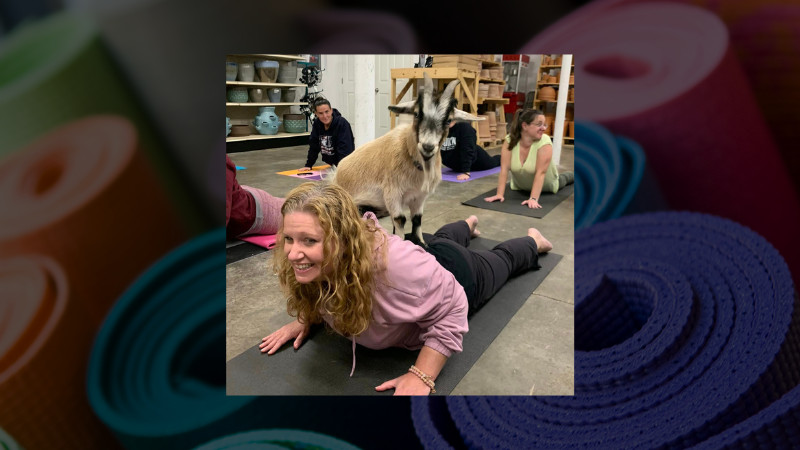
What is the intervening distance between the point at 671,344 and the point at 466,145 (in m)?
1.03

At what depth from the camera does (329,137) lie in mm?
1366

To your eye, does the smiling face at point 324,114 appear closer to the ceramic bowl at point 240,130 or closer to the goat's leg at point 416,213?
the ceramic bowl at point 240,130

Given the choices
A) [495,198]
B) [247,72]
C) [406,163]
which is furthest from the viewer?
[495,198]

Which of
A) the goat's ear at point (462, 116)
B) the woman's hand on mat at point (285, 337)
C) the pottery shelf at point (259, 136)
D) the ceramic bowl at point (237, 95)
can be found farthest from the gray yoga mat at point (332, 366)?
the ceramic bowl at point (237, 95)

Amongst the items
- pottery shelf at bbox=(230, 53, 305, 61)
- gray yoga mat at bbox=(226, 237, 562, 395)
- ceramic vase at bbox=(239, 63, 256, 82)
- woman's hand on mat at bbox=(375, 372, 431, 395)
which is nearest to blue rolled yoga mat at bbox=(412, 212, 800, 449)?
woman's hand on mat at bbox=(375, 372, 431, 395)

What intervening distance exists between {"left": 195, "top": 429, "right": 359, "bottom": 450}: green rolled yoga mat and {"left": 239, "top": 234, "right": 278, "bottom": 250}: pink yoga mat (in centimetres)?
59

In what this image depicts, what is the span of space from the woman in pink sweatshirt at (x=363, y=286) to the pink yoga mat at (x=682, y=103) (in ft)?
1.73

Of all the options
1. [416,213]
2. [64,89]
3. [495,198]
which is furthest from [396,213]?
[64,89]

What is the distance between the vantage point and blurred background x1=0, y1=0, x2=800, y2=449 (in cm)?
109

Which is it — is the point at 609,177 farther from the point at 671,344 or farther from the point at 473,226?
the point at 473,226

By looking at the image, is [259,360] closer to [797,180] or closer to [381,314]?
[381,314]

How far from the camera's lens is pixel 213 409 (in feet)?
4.15

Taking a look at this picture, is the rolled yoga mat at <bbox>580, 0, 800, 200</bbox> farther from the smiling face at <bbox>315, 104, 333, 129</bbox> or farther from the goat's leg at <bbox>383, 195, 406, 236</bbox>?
the goat's leg at <bbox>383, 195, 406, 236</bbox>

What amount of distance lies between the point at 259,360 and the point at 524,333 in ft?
3.09
